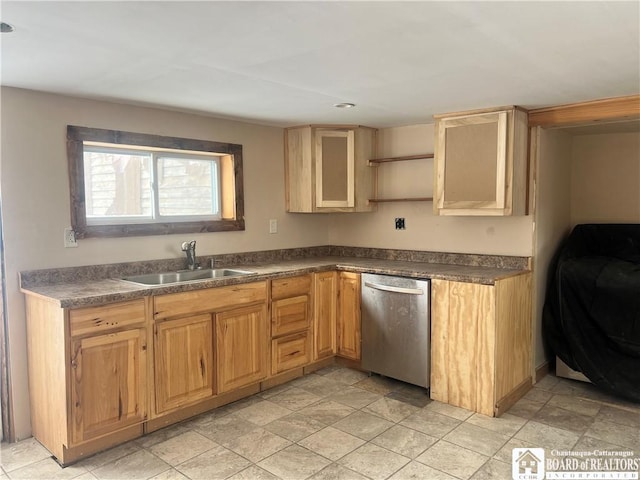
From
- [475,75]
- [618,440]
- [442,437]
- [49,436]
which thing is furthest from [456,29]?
[49,436]

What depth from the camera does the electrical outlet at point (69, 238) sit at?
115 inches

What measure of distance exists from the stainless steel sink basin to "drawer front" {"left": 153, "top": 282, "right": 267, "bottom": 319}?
0.47ft

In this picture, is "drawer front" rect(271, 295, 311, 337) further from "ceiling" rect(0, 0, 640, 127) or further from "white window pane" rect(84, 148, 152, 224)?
"ceiling" rect(0, 0, 640, 127)

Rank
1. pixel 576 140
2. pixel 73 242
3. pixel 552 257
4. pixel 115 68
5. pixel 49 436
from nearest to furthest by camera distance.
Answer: pixel 115 68 < pixel 49 436 < pixel 73 242 < pixel 552 257 < pixel 576 140

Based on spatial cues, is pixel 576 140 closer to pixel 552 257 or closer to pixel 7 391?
pixel 552 257

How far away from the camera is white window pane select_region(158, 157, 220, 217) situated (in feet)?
11.5

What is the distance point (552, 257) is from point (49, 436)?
3.74 metres

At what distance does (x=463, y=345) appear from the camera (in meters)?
3.18

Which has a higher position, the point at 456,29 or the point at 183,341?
the point at 456,29

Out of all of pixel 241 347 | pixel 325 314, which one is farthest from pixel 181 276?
pixel 325 314

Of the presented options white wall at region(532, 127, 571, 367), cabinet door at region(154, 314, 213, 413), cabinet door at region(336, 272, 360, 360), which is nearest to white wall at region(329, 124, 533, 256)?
white wall at region(532, 127, 571, 367)

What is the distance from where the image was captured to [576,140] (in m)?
4.20

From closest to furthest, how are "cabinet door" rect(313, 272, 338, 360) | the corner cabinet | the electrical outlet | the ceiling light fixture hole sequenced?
the electrical outlet
the corner cabinet
the ceiling light fixture hole
"cabinet door" rect(313, 272, 338, 360)

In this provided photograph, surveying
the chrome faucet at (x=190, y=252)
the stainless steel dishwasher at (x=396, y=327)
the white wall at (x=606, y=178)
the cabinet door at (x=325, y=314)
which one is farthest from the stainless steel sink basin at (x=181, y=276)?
the white wall at (x=606, y=178)
